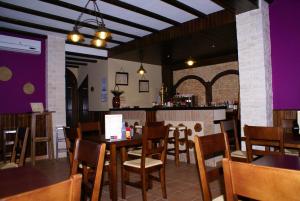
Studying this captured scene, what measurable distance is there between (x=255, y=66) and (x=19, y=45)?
5.28 metres

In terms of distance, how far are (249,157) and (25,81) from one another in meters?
5.47

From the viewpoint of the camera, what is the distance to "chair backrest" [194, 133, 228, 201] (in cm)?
150

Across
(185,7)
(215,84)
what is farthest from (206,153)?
(215,84)

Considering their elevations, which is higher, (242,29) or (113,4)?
(113,4)

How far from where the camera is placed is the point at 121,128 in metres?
3.17

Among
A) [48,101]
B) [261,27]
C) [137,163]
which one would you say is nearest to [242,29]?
[261,27]

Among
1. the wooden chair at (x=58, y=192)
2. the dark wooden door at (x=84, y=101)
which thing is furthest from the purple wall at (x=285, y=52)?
the dark wooden door at (x=84, y=101)

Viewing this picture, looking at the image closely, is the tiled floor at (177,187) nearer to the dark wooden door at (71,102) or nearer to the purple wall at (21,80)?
the purple wall at (21,80)

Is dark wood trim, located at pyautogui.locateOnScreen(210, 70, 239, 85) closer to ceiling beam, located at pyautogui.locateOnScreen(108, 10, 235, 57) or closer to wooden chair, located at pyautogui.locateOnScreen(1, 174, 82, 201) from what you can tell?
ceiling beam, located at pyautogui.locateOnScreen(108, 10, 235, 57)

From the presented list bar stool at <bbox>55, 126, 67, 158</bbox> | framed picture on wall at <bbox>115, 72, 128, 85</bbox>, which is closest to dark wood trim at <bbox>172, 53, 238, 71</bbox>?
framed picture on wall at <bbox>115, 72, 128, 85</bbox>

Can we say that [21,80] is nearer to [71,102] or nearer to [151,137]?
[71,102]

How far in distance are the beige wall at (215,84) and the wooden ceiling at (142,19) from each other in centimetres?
153

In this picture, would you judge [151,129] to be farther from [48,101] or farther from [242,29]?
[48,101]

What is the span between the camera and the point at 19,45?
5.55 meters
